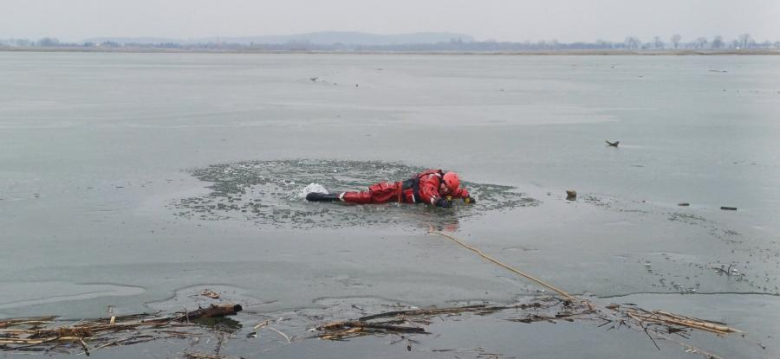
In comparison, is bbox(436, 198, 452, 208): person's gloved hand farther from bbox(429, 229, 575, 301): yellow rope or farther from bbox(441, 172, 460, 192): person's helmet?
bbox(429, 229, 575, 301): yellow rope

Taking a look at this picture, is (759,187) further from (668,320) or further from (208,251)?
(208,251)

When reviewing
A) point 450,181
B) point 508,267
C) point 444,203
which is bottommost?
point 508,267

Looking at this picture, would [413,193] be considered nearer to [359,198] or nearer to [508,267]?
[359,198]

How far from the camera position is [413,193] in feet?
40.0

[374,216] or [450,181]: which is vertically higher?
[450,181]

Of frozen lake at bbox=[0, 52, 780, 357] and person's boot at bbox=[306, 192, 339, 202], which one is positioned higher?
person's boot at bbox=[306, 192, 339, 202]

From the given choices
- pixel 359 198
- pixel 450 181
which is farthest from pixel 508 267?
pixel 359 198

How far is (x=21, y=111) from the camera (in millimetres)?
25453

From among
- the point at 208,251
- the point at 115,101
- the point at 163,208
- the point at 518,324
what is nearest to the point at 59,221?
the point at 163,208

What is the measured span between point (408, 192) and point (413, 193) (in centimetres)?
8

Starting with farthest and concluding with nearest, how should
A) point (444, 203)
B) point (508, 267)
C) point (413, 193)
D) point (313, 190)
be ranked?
point (313, 190)
point (413, 193)
point (444, 203)
point (508, 267)

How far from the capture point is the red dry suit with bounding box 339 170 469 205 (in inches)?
475

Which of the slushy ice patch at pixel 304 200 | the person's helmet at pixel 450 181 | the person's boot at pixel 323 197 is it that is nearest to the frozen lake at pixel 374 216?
the slushy ice patch at pixel 304 200

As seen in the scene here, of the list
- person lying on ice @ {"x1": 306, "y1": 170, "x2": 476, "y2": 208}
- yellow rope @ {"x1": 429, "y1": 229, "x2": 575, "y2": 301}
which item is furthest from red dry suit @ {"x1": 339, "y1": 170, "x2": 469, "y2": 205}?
yellow rope @ {"x1": 429, "y1": 229, "x2": 575, "y2": 301}
